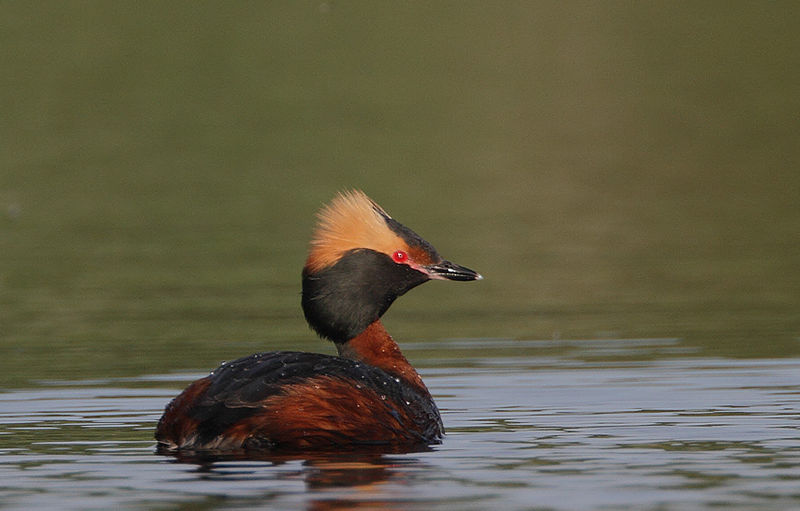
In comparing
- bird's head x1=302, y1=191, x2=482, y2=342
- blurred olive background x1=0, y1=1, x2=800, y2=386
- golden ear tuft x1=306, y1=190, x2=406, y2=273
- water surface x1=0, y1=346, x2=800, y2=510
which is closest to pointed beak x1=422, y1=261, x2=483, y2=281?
bird's head x1=302, y1=191, x2=482, y2=342

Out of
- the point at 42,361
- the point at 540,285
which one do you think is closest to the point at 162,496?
the point at 42,361

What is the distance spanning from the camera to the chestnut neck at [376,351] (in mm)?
12008

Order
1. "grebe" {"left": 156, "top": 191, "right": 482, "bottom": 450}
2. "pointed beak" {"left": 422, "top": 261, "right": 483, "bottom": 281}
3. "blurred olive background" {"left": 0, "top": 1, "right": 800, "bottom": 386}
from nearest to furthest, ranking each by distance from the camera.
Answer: "grebe" {"left": 156, "top": 191, "right": 482, "bottom": 450}, "pointed beak" {"left": 422, "top": 261, "right": 483, "bottom": 281}, "blurred olive background" {"left": 0, "top": 1, "right": 800, "bottom": 386}

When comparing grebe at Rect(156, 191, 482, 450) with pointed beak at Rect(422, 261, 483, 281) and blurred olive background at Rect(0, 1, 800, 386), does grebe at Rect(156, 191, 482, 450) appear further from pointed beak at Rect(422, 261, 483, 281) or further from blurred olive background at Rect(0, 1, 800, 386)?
blurred olive background at Rect(0, 1, 800, 386)

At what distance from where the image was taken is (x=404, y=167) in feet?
125

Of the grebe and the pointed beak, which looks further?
the pointed beak

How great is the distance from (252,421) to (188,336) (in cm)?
718

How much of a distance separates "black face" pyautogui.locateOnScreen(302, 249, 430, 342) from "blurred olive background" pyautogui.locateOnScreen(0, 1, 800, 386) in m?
→ 3.60

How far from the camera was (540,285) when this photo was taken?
2092cm

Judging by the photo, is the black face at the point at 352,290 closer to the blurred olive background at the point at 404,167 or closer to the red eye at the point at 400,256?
the red eye at the point at 400,256

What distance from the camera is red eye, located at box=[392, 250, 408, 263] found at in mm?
11992

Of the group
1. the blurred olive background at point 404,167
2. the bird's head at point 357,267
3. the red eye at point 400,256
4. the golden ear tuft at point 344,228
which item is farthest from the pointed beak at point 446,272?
the blurred olive background at point 404,167

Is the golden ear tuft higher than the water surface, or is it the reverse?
the golden ear tuft

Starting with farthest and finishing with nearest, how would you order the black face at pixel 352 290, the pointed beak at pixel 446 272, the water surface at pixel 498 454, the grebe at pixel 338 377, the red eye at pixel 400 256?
the pointed beak at pixel 446 272, the red eye at pixel 400 256, the black face at pixel 352 290, the grebe at pixel 338 377, the water surface at pixel 498 454
